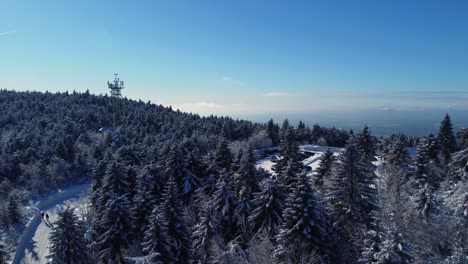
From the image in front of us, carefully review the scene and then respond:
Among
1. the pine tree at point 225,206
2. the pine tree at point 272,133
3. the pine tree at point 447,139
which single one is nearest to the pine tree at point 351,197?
the pine tree at point 225,206

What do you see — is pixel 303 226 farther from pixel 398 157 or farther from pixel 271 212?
pixel 398 157

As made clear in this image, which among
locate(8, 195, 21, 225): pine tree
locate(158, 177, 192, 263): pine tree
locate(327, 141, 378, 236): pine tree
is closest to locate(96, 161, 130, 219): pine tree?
locate(158, 177, 192, 263): pine tree

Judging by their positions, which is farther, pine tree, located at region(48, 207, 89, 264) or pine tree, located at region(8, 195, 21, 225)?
pine tree, located at region(8, 195, 21, 225)

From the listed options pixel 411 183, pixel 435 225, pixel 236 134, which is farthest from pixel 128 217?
pixel 236 134

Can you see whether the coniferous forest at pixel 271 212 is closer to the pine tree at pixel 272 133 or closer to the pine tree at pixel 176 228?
the pine tree at pixel 176 228

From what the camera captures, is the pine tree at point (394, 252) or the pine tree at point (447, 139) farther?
the pine tree at point (447, 139)

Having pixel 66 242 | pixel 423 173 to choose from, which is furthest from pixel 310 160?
pixel 66 242

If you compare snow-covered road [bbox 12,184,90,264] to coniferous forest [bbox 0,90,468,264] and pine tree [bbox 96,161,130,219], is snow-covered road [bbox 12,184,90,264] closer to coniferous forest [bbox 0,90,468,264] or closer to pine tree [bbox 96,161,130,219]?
coniferous forest [bbox 0,90,468,264]
